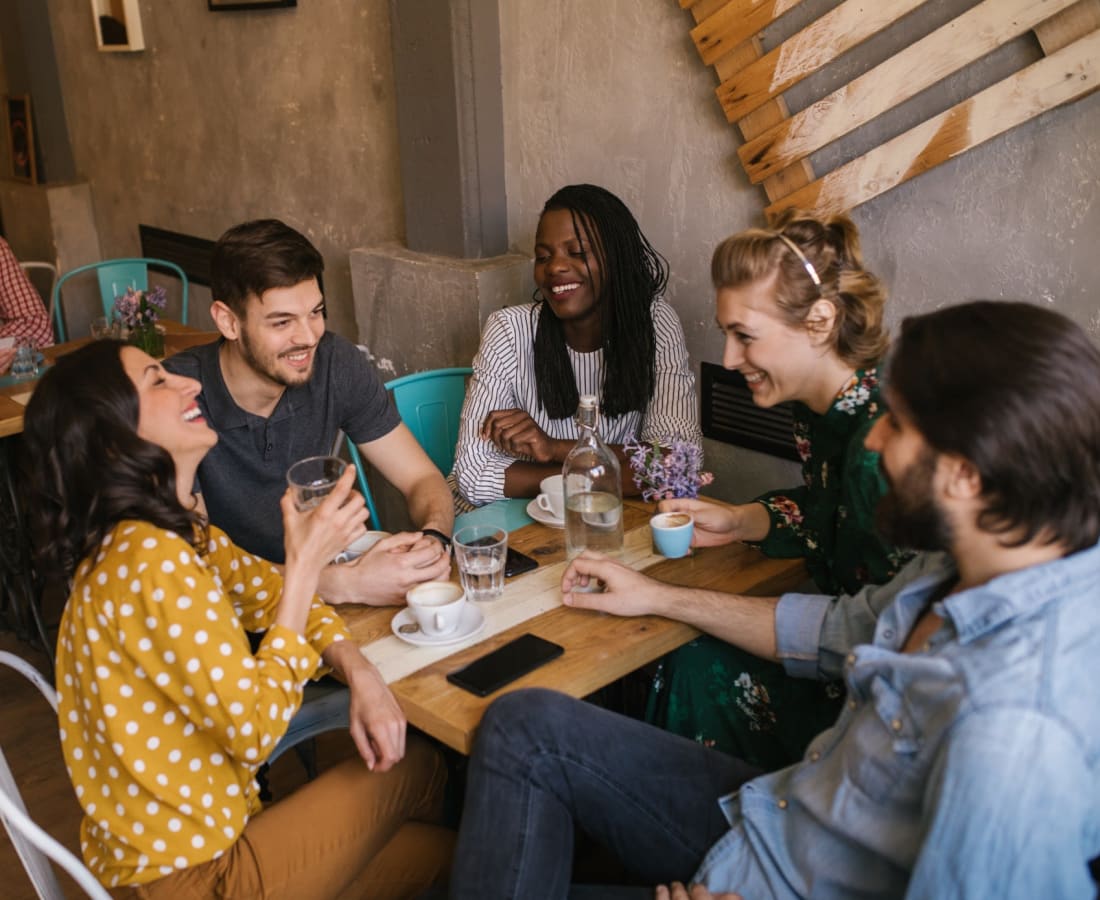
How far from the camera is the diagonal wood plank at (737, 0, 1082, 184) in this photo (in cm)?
207

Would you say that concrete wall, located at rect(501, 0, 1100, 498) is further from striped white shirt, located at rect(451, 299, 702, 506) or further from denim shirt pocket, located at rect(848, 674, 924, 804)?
denim shirt pocket, located at rect(848, 674, 924, 804)

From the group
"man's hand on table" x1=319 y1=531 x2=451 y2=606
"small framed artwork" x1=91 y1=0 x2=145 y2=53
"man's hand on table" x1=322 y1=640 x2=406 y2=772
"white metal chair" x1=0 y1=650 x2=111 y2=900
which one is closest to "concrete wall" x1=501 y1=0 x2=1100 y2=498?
"man's hand on table" x1=319 y1=531 x2=451 y2=606

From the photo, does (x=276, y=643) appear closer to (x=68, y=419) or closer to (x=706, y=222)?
(x=68, y=419)

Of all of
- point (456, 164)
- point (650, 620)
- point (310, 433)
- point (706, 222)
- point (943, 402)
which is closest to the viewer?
point (943, 402)

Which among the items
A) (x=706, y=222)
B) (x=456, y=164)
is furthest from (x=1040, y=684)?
(x=456, y=164)

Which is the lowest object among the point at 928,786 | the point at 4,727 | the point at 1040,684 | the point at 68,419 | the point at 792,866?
the point at 4,727

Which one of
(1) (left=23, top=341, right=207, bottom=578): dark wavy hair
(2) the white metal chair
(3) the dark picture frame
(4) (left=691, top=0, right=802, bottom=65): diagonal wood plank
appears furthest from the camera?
(3) the dark picture frame

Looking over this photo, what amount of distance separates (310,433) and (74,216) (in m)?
3.67

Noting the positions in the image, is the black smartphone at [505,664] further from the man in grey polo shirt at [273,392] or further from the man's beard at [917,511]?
the man's beard at [917,511]

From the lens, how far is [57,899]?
60.4 inches

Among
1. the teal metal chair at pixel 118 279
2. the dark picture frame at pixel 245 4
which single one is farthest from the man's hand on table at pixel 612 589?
the teal metal chair at pixel 118 279

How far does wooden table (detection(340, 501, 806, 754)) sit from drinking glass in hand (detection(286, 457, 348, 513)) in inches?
9.6

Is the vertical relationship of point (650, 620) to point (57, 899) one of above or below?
above

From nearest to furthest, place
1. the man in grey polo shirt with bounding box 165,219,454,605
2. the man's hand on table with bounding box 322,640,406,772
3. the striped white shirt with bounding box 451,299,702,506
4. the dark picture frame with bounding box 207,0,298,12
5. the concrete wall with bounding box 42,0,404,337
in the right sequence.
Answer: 1. the man's hand on table with bounding box 322,640,406,772
2. the man in grey polo shirt with bounding box 165,219,454,605
3. the striped white shirt with bounding box 451,299,702,506
4. the concrete wall with bounding box 42,0,404,337
5. the dark picture frame with bounding box 207,0,298,12
